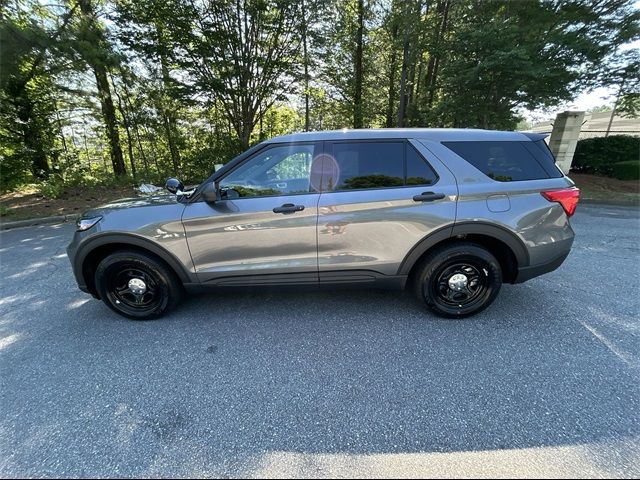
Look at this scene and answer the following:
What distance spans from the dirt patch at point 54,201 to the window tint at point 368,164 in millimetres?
5964

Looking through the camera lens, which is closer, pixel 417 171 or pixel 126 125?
pixel 417 171

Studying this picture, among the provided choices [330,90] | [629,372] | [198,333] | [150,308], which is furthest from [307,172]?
[330,90]

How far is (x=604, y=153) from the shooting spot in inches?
417

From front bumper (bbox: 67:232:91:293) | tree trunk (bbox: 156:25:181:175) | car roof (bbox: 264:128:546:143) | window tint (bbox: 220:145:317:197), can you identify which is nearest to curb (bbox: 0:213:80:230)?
tree trunk (bbox: 156:25:181:175)

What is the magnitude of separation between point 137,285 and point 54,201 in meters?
7.76

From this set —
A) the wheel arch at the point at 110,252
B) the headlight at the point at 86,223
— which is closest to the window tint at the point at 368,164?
the wheel arch at the point at 110,252

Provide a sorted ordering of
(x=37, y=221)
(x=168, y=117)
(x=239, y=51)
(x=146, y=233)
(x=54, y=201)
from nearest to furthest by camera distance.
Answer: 1. (x=146, y=233)
2. (x=37, y=221)
3. (x=54, y=201)
4. (x=239, y=51)
5. (x=168, y=117)

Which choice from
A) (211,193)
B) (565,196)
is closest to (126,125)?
(211,193)

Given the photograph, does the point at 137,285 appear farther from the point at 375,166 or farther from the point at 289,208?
the point at 375,166

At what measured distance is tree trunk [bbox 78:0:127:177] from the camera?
784cm

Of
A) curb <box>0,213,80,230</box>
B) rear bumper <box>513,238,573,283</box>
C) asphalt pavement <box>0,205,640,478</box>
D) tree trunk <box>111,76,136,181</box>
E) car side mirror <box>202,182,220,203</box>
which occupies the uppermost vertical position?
tree trunk <box>111,76,136,181</box>

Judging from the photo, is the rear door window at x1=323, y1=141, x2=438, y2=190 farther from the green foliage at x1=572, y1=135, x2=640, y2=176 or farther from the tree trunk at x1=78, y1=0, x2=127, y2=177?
the green foliage at x1=572, y1=135, x2=640, y2=176

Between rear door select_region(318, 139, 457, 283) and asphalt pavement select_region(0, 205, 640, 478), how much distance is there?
0.68 metres

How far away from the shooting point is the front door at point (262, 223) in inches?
99.8
